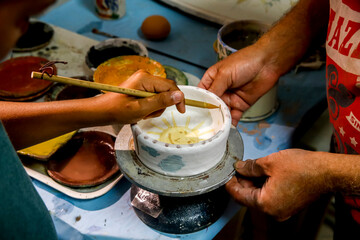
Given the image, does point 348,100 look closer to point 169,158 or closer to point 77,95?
point 169,158

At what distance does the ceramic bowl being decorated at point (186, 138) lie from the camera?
1142mm

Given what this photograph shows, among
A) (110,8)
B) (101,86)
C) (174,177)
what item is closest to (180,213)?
(174,177)

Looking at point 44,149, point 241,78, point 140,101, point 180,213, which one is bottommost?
point 180,213

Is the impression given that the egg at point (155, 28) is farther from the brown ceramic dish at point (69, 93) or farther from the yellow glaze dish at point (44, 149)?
the yellow glaze dish at point (44, 149)

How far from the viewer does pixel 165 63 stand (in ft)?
7.36

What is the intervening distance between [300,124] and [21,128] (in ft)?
4.81

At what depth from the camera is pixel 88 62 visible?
1881mm

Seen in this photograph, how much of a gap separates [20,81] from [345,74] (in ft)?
5.84

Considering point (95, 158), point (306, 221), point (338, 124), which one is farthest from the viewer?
point (306, 221)

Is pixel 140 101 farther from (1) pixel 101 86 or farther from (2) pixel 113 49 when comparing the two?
(2) pixel 113 49

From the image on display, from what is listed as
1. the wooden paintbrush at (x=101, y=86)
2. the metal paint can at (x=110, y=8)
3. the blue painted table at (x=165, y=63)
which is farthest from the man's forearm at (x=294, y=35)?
the metal paint can at (x=110, y=8)

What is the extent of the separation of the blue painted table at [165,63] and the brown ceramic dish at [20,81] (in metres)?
0.41

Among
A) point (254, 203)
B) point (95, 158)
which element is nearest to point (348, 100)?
point (254, 203)

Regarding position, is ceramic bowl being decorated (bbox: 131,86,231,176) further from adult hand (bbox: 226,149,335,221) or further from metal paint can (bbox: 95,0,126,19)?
metal paint can (bbox: 95,0,126,19)
